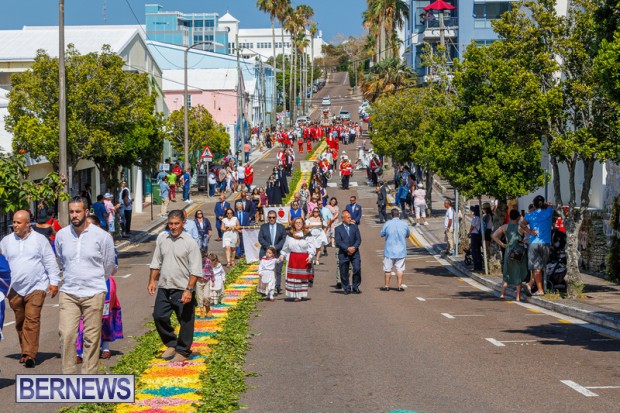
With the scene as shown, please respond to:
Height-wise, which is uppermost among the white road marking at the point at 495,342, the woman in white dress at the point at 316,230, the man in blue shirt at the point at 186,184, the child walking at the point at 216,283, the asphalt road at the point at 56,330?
Answer: the man in blue shirt at the point at 186,184

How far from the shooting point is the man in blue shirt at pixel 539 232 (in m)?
18.7

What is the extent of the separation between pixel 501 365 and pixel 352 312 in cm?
602

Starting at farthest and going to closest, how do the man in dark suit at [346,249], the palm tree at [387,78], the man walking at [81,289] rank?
1. the palm tree at [387,78]
2. the man in dark suit at [346,249]
3. the man walking at [81,289]

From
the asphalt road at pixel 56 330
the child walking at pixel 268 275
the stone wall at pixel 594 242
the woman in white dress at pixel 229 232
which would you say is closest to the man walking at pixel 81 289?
the asphalt road at pixel 56 330

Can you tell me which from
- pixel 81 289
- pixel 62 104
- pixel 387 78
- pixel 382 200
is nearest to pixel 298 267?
pixel 81 289

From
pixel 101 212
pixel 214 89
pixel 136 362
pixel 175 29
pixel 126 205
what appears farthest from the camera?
pixel 175 29

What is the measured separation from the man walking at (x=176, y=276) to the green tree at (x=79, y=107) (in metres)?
18.8

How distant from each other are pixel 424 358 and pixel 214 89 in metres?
73.4

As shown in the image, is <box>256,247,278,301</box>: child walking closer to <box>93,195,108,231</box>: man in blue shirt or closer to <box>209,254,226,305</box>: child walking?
<box>209,254,226,305</box>: child walking

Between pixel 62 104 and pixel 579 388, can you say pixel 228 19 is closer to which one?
pixel 62 104

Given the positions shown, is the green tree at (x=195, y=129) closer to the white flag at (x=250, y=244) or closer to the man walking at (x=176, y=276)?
the white flag at (x=250, y=244)

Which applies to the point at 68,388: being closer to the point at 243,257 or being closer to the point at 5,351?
the point at 5,351

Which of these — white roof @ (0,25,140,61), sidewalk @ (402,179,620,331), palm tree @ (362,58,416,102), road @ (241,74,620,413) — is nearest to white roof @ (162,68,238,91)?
palm tree @ (362,58,416,102)

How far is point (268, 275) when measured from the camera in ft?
63.9
